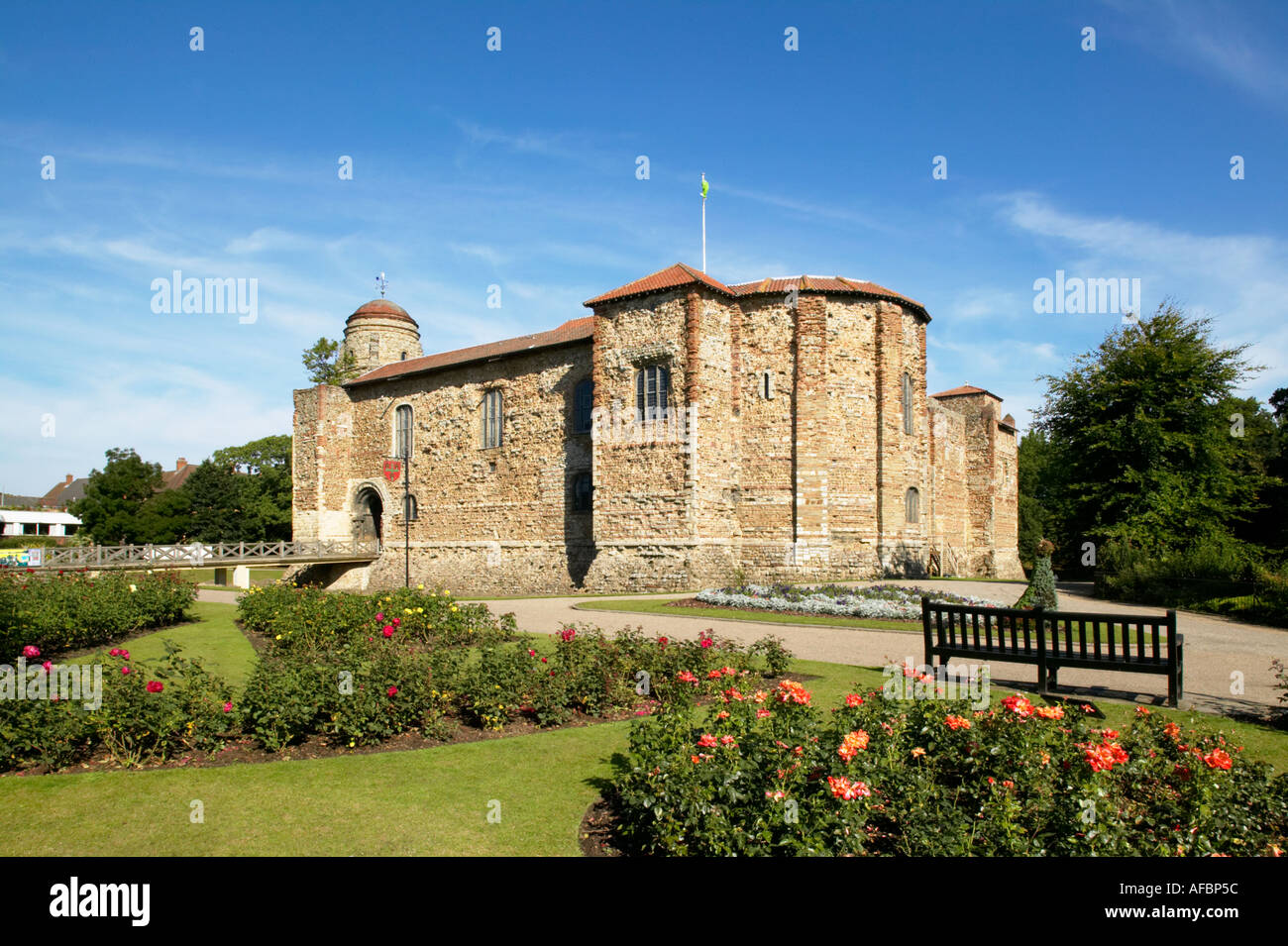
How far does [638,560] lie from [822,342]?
915 cm

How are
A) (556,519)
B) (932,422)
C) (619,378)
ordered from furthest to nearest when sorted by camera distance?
(932,422) < (556,519) < (619,378)

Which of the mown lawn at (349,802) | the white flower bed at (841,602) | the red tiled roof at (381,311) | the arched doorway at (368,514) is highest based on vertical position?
the red tiled roof at (381,311)

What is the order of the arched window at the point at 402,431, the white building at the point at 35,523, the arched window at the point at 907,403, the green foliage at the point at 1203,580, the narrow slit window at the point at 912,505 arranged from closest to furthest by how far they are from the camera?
the green foliage at the point at 1203,580 < the narrow slit window at the point at 912,505 < the arched window at the point at 907,403 < the arched window at the point at 402,431 < the white building at the point at 35,523

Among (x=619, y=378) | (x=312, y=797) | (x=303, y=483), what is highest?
(x=619, y=378)

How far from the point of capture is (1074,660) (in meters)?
7.79

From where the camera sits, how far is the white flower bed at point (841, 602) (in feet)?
49.2

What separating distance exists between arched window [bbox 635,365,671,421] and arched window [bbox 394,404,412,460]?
48.6 ft

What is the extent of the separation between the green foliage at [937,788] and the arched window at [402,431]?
31.9 metres

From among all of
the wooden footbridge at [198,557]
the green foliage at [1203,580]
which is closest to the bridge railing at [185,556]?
the wooden footbridge at [198,557]

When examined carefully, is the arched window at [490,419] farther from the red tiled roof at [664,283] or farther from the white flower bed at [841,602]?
the white flower bed at [841,602]

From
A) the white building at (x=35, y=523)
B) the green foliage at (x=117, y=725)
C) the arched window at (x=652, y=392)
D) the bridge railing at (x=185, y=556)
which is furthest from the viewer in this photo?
the white building at (x=35, y=523)

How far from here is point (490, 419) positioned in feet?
105
